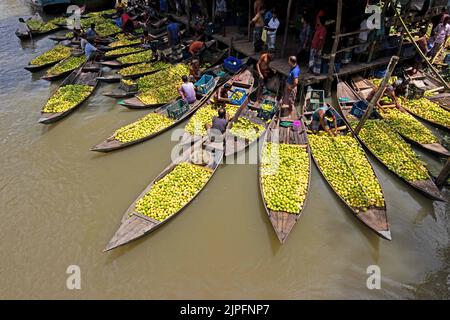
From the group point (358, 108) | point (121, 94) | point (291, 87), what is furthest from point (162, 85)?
point (358, 108)

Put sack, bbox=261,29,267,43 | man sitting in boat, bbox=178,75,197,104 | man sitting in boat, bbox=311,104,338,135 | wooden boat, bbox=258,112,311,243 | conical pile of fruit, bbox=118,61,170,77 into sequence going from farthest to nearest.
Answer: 1. conical pile of fruit, bbox=118,61,170,77
2. sack, bbox=261,29,267,43
3. man sitting in boat, bbox=178,75,197,104
4. man sitting in boat, bbox=311,104,338,135
5. wooden boat, bbox=258,112,311,243

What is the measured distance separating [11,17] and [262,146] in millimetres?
28546

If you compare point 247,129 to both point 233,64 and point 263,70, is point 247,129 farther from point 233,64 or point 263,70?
point 233,64

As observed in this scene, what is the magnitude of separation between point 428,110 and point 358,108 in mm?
3036

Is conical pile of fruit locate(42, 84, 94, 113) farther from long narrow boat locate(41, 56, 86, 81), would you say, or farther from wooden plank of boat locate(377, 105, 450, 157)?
wooden plank of boat locate(377, 105, 450, 157)

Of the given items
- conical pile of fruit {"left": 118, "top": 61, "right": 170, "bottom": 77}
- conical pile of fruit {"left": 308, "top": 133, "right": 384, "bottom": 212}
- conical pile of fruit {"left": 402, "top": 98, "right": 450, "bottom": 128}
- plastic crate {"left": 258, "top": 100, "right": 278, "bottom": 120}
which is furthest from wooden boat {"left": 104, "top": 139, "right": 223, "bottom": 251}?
conical pile of fruit {"left": 402, "top": 98, "right": 450, "bottom": 128}

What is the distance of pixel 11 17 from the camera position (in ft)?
84.3

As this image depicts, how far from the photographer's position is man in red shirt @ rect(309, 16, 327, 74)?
464 inches

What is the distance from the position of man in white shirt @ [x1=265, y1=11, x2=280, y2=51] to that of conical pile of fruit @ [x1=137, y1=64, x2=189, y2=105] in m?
4.36

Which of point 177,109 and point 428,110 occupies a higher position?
point 177,109

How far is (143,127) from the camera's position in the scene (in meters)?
11.1

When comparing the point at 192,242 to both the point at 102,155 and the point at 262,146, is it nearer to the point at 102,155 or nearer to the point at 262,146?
the point at 262,146

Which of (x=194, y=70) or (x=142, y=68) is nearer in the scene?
(x=194, y=70)

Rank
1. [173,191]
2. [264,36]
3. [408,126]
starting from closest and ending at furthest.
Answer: [173,191]
[408,126]
[264,36]
